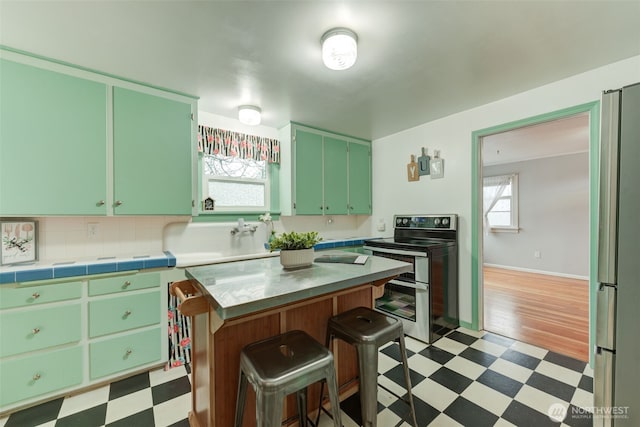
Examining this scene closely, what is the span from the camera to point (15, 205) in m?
1.75

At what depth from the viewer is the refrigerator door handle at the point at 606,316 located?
3.86ft

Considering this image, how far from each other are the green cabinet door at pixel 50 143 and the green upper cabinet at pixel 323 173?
1.75 meters

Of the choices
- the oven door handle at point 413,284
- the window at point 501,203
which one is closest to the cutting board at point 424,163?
the oven door handle at point 413,284

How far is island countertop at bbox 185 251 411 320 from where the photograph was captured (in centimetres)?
95

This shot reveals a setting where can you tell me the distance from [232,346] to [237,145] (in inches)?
90.2

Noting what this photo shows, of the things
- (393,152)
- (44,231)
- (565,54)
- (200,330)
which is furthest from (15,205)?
(565,54)

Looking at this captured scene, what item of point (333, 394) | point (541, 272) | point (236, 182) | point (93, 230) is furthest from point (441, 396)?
point (541, 272)

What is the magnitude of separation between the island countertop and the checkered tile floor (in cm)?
72

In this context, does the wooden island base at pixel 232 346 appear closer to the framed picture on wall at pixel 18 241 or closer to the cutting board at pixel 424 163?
the framed picture on wall at pixel 18 241

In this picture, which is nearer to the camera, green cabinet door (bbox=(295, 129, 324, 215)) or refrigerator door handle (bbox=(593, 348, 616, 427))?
refrigerator door handle (bbox=(593, 348, 616, 427))

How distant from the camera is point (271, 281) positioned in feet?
3.97

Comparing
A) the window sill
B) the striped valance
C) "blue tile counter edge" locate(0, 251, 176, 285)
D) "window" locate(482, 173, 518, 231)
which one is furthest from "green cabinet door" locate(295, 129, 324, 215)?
"window" locate(482, 173, 518, 231)

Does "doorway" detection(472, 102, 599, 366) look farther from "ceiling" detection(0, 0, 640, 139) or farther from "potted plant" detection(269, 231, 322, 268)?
"potted plant" detection(269, 231, 322, 268)

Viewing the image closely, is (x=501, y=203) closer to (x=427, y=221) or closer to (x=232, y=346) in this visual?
(x=427, y=221)
